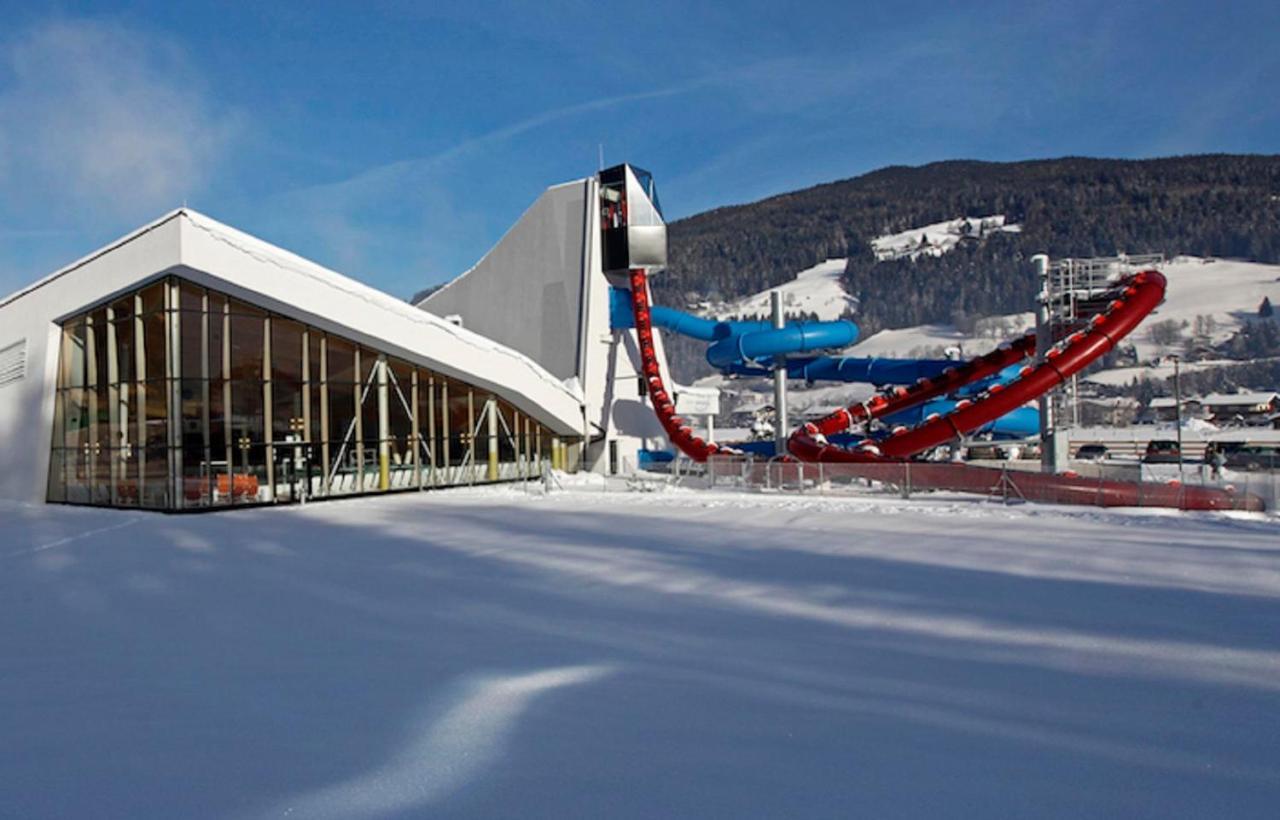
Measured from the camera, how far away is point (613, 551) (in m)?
13.7

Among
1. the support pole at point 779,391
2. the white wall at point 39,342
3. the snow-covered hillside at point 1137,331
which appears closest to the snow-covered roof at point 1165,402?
the snow-covered hillside at point 1137,331

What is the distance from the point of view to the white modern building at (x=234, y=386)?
874 inches

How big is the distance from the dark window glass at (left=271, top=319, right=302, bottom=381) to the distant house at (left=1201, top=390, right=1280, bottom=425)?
78.5 meters

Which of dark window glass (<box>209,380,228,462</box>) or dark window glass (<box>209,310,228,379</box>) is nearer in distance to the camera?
dark window glass (<box>209,380,228,462</box>)

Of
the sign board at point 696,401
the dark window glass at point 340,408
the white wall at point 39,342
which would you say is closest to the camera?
the white wall at point 39,342

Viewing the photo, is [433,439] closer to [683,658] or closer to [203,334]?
[203,334]

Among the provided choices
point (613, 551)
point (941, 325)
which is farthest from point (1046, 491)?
point (941, 325)

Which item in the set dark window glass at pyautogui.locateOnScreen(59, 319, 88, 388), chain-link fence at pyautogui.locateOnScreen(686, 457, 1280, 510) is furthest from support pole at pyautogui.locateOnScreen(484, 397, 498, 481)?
dark window glass at pyautogui.locateOnScreen(59, 319, 88, 388)

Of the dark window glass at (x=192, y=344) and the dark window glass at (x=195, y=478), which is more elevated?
the dark window glass at (x=192, y=344)

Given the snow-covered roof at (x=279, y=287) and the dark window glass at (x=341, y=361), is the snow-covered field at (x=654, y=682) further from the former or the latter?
the dark window glass at (x=341, y=361)

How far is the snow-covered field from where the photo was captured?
186 inches

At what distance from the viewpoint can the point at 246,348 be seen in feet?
76.7

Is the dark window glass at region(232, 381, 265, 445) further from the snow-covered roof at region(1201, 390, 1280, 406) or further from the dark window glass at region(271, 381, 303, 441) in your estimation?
the snow-covered roof at region(1201, 390, 1280, 406)

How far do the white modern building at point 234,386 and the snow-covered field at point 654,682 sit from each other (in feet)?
30.7
